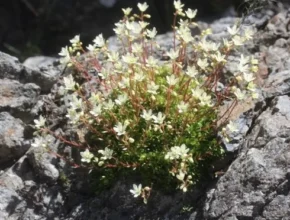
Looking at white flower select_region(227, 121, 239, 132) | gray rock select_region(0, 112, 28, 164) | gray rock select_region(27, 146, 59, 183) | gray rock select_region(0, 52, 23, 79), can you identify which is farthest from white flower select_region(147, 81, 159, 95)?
gray rock select_region(0, 52, 23, 79)


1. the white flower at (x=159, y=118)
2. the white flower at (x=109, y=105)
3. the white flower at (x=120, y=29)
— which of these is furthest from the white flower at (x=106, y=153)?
the white flower at (x=120, y=29)

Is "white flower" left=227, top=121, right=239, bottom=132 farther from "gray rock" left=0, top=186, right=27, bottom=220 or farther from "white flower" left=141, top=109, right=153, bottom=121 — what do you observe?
"gray rock" left=0, top=186, right=27, bottom=220

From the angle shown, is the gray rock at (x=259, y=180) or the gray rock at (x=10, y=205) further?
the gray rock at (x=10, y=205)

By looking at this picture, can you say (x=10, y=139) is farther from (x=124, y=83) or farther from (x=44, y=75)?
(x=124, y=83)

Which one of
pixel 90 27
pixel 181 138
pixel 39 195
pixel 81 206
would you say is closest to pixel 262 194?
pixel 181 138

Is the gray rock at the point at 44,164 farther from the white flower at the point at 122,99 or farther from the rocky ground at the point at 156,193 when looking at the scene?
the white flower at the point at 122,99

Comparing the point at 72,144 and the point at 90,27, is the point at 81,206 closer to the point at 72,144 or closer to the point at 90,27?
the point at 72,144

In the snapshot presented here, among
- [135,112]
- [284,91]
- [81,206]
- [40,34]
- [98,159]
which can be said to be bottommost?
[81,206]
